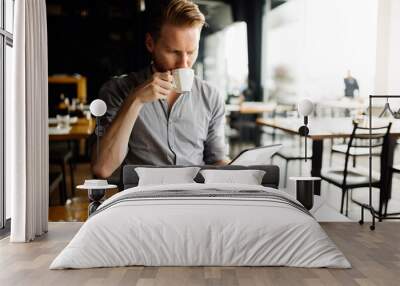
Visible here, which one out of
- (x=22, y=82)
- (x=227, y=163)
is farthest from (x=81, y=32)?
(x=227, y=163)

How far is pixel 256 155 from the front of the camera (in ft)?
18.2

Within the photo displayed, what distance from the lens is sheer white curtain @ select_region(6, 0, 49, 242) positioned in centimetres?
470

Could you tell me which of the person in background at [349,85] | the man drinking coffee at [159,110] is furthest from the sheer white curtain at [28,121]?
the person in background at [349,85]

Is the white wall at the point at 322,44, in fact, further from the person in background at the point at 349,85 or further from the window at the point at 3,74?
the window at the point at 3,74

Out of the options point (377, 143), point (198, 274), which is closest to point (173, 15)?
point (377, 143)

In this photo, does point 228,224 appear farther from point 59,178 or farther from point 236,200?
point 59,178

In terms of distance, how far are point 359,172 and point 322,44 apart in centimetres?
121

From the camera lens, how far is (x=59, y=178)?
552 centimetres

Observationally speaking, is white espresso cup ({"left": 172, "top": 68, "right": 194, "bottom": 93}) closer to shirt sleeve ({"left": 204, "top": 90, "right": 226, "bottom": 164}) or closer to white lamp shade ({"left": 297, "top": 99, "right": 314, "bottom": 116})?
shirt sleeve ({"left": 204, "top": 90, "right": 226, "bottom": 164})

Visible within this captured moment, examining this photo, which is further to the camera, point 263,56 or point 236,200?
point 263,56

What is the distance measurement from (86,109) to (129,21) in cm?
87

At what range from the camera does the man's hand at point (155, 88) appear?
5402mm

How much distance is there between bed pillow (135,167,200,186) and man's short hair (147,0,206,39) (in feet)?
3.90

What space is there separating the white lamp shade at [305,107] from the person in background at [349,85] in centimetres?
38
